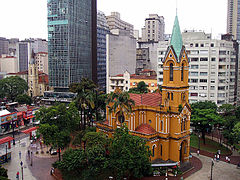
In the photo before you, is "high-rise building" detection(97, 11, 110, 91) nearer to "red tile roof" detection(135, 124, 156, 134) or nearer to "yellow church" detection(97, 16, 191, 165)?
"red tile roof" detection(135, 124, 156, 134)

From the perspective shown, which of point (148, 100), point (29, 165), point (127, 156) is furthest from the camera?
point (148, 100)

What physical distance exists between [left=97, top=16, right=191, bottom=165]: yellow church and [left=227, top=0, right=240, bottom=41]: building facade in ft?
505

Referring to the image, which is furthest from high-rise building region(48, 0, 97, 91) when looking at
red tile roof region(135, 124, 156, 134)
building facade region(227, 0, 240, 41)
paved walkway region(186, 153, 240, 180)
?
building facade region(227, 0, 240, 41)

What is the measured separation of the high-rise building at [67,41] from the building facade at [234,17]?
120m

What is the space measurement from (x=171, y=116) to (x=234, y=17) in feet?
535

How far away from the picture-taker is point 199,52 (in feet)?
269

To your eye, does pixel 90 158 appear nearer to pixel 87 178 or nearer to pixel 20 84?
pixel 87 178

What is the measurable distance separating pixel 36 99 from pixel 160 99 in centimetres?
7716

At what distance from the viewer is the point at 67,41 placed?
324ft

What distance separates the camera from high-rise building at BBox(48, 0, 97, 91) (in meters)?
98.1

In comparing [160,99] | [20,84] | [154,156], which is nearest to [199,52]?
[160,99]

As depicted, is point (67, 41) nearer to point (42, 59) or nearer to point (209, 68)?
point (209, 68)

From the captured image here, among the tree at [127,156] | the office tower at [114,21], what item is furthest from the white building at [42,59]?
the tree at [127,156]

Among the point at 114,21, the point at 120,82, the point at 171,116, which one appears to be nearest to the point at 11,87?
the point at 120,82
